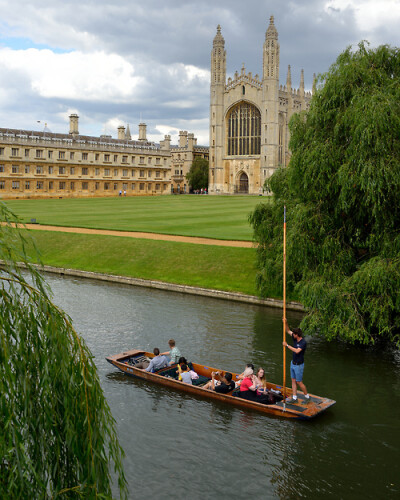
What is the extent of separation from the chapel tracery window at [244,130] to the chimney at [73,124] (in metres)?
29.0

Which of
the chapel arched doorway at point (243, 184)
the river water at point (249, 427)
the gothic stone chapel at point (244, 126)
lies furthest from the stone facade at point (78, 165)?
the river water at point (249, 427)

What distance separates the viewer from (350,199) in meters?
16.1

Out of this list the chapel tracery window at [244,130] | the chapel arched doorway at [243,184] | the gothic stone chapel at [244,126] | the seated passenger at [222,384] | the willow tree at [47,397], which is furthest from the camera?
the chapel arched doorway at [243,184]

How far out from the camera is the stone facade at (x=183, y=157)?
114475mm

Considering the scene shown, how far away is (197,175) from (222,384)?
93374 mm

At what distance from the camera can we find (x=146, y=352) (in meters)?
15.0

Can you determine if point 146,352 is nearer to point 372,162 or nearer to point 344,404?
point 344,404

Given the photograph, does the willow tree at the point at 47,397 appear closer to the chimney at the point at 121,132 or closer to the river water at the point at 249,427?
the river water at the point at 249,427

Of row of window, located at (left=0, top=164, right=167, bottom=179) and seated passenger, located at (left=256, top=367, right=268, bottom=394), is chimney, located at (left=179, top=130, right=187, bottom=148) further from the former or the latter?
seated passenger, located at (left=256, top=367, right=268, bottom=394)

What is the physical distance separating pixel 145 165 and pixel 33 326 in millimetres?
89224

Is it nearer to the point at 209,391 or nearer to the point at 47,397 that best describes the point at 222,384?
the point at 209,391

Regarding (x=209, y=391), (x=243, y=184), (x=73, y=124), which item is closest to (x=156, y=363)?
(x=209, y=391)

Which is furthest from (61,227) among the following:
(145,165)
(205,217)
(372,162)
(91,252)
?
(145,165)

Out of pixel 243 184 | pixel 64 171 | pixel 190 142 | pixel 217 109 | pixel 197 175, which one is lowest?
pixel 243 184
